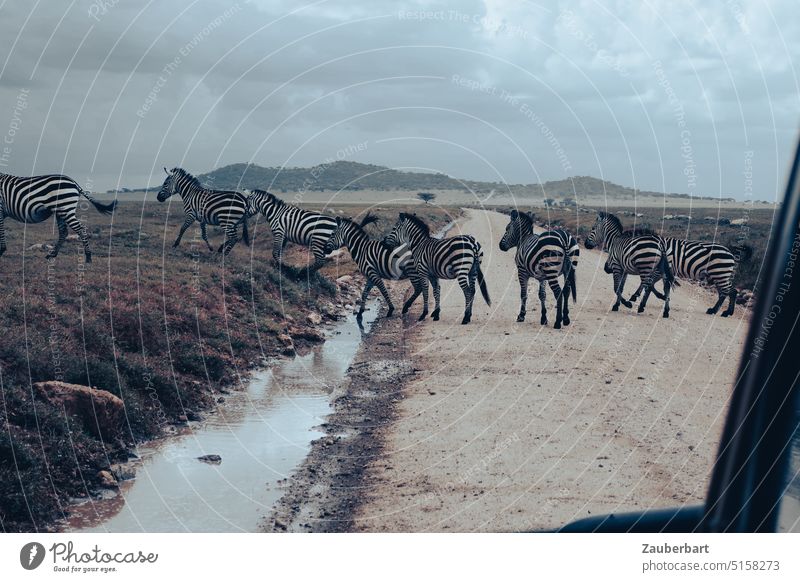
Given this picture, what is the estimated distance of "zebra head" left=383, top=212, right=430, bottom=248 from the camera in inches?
939

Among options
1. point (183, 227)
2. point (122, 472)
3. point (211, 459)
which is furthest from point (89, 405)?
point (183, 227)

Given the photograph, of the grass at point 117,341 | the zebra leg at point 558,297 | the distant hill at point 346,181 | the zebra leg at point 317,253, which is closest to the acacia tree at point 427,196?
the distant hill at point 346,181

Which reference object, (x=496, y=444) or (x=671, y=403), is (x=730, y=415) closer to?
(x=496, y=444)

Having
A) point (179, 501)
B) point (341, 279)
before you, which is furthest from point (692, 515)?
point (341, 279)

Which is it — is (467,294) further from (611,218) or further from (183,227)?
(183,227)

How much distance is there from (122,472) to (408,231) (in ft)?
46.6

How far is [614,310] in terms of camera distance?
24516mm

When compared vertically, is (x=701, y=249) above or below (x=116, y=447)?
above

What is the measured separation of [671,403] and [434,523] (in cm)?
659

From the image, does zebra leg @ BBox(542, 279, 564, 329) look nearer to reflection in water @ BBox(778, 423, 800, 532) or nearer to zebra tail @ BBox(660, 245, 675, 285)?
zebra tail @ BBox(660, 245, 675, 285)

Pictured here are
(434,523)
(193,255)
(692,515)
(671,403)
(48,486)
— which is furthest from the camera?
(193,255)

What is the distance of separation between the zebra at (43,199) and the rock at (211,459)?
43.6ft

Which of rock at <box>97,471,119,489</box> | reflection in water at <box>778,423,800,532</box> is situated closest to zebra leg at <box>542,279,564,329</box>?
rock at <box>97,471,119,489</box>

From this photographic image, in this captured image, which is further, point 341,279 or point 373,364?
point 341,279
